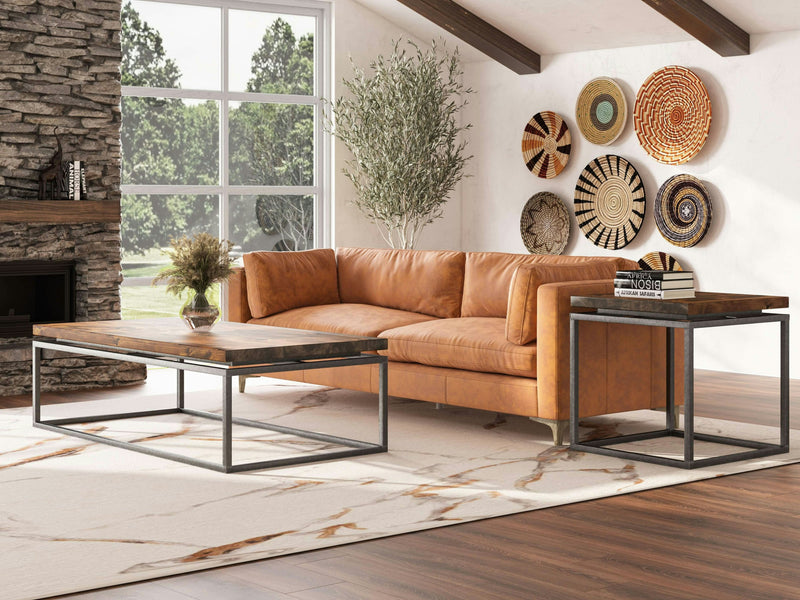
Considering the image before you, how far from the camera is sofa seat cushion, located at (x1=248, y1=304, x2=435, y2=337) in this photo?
19.5 ft

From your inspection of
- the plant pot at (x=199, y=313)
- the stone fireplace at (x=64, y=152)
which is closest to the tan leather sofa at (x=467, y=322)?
the plant pot at (x=199, y=313)

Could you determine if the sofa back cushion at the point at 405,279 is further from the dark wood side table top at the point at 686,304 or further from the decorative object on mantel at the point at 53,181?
the decorative object on mantel at the point at 53,181

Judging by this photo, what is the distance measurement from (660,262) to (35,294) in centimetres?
410

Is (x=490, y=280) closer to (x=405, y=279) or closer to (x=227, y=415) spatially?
(x=405, y=279)

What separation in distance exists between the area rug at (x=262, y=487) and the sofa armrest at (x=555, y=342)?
226mm

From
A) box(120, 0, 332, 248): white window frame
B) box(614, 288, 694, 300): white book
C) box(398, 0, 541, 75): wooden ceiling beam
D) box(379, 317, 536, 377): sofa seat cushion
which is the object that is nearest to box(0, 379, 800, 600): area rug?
box(379, 317, 536, 377): sofa seat cushion

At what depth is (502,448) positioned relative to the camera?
4906 millimetres

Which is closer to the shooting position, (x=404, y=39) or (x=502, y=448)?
(x=502, y=448)

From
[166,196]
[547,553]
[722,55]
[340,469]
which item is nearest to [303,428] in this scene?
[340,469]

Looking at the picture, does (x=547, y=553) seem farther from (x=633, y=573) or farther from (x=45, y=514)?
(x=45, y=514)

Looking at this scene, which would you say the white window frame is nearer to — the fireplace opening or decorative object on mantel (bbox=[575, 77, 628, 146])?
the fireplace opening

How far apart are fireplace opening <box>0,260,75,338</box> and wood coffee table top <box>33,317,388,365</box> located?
1379 millimetres

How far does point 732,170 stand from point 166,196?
3897 millimetres

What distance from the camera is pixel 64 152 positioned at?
22.9ft
